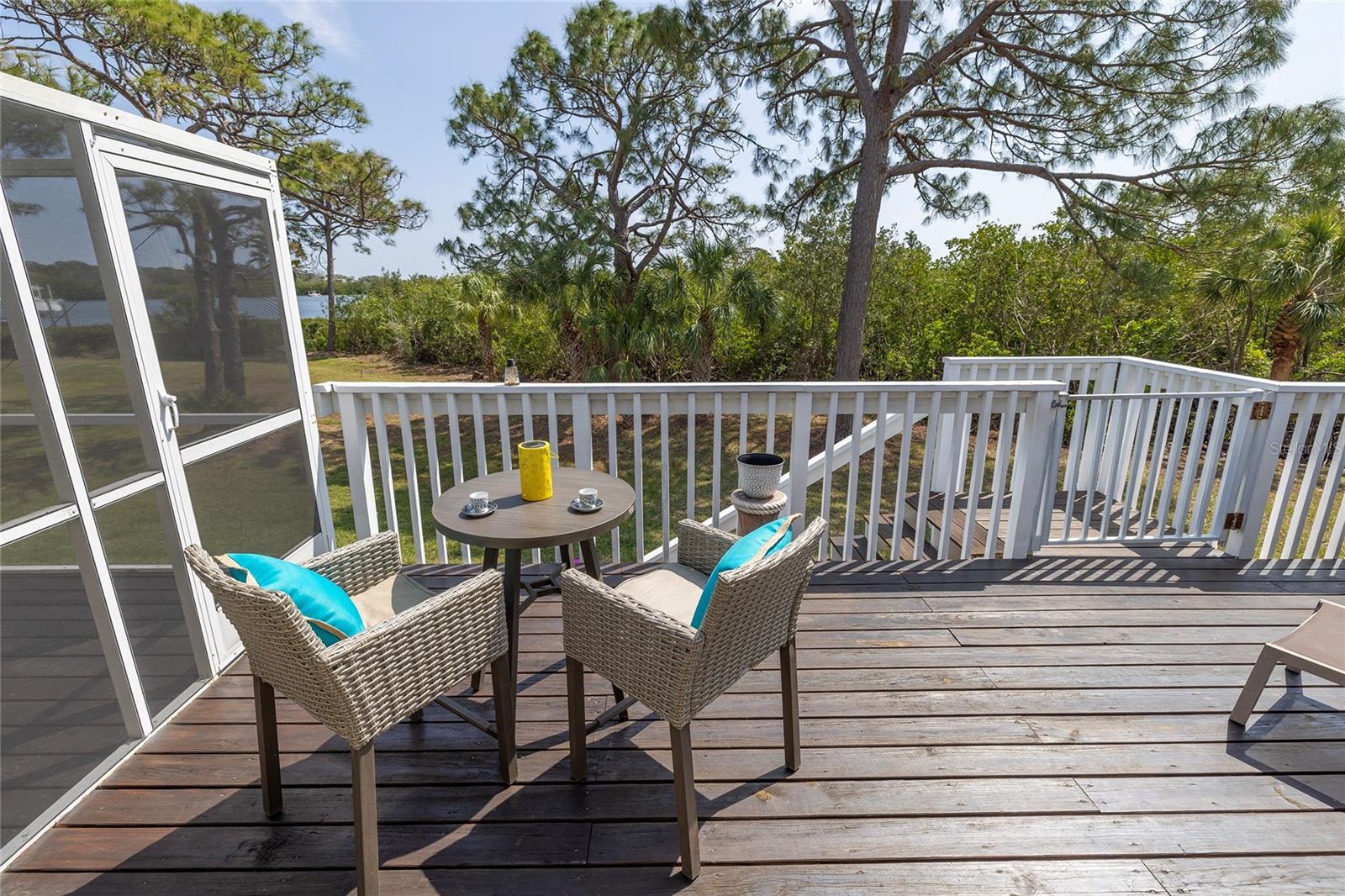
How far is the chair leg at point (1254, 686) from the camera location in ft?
6.10

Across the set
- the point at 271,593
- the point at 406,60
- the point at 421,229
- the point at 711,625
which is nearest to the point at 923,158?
the point at 406,60

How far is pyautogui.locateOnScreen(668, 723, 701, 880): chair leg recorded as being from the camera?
1.40m

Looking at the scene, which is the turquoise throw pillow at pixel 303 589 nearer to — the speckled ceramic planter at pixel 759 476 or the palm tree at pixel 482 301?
the speckled ceramic planter at pixel 759 476

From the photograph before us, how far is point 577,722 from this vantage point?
1699 millimetres

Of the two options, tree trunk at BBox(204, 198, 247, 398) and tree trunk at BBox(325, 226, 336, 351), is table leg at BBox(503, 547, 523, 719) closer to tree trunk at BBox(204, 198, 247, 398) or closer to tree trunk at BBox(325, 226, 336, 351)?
tree trunk at BBox(204, 198, 247, 398)

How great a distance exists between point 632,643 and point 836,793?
2.56ft

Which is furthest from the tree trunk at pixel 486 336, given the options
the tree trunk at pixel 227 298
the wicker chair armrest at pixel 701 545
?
the wicker chair armrest at pixel 701 545

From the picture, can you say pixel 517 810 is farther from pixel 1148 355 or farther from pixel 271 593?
pixel 1148 355

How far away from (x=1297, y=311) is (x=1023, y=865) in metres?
7.93

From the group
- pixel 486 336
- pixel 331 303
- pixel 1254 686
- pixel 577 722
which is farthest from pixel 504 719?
pixel 331 303

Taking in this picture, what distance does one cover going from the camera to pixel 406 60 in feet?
15.8

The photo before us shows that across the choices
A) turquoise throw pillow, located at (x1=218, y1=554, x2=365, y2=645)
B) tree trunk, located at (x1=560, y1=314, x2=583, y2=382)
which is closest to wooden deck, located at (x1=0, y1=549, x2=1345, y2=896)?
turquoise throw pillow, located at (x1=218, y1=554, x2=365, y2=645)

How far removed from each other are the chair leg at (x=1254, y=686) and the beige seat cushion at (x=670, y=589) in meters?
1.80

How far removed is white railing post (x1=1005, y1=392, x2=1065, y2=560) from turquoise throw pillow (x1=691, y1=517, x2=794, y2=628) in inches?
78.9
